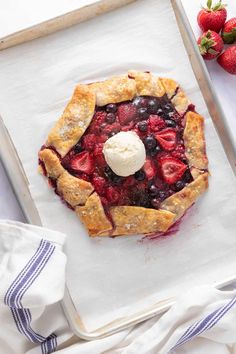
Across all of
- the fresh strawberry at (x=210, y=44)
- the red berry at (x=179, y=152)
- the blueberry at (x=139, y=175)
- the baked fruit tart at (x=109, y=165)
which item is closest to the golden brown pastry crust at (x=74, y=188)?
the baked fruit tart at (x=109, y=165)

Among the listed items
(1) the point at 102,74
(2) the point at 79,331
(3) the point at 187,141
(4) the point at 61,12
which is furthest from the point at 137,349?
(4) the point at 61,12

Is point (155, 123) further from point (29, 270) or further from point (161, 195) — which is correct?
point (29, 270)

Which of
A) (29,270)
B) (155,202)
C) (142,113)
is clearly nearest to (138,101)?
(142,113)

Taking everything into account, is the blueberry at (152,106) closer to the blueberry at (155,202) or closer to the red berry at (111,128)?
the red berry at (111,128)

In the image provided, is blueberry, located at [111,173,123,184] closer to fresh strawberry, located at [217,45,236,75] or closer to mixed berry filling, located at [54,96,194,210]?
mixed berry filling, located at [54,96,194,210]

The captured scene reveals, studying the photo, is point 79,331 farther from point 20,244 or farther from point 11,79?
point 11,79

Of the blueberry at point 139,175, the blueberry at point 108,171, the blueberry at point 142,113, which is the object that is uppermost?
the blueberry at point 142,113
